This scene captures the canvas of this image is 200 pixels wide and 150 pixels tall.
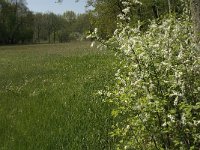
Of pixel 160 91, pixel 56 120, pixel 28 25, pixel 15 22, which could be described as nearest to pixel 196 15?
pixel 160 91

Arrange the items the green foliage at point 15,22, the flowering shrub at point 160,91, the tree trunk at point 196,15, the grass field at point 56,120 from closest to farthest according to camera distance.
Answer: the flowering shrub at point 160,91 < the tree trunk at point 196,15 < the grass field at point 56,120 < the green foliage at point 15,22

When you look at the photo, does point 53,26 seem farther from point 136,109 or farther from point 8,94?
point 136,109

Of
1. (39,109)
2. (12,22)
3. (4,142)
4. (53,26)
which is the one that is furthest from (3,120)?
(53,26)

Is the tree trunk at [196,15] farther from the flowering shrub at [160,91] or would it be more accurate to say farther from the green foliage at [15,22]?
the green foliage at [15,22]

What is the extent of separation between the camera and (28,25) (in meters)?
133

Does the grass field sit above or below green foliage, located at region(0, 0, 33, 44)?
below

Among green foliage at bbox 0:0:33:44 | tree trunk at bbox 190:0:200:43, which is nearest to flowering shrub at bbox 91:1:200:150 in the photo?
tree trunk at bbox 190:0:200:43

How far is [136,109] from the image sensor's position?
5.43 m

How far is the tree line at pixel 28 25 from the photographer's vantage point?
122 m

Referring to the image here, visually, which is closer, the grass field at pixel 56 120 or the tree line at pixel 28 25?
the grass field at pixel 56 120

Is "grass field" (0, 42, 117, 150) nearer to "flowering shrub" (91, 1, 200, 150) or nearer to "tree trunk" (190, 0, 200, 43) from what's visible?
"flowering shrub" (91, 1, 200, 150)

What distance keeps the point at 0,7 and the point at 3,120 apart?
117 metres

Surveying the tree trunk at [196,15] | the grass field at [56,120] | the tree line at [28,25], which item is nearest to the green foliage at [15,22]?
the tree line at [28,25]

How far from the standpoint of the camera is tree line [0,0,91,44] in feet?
400
